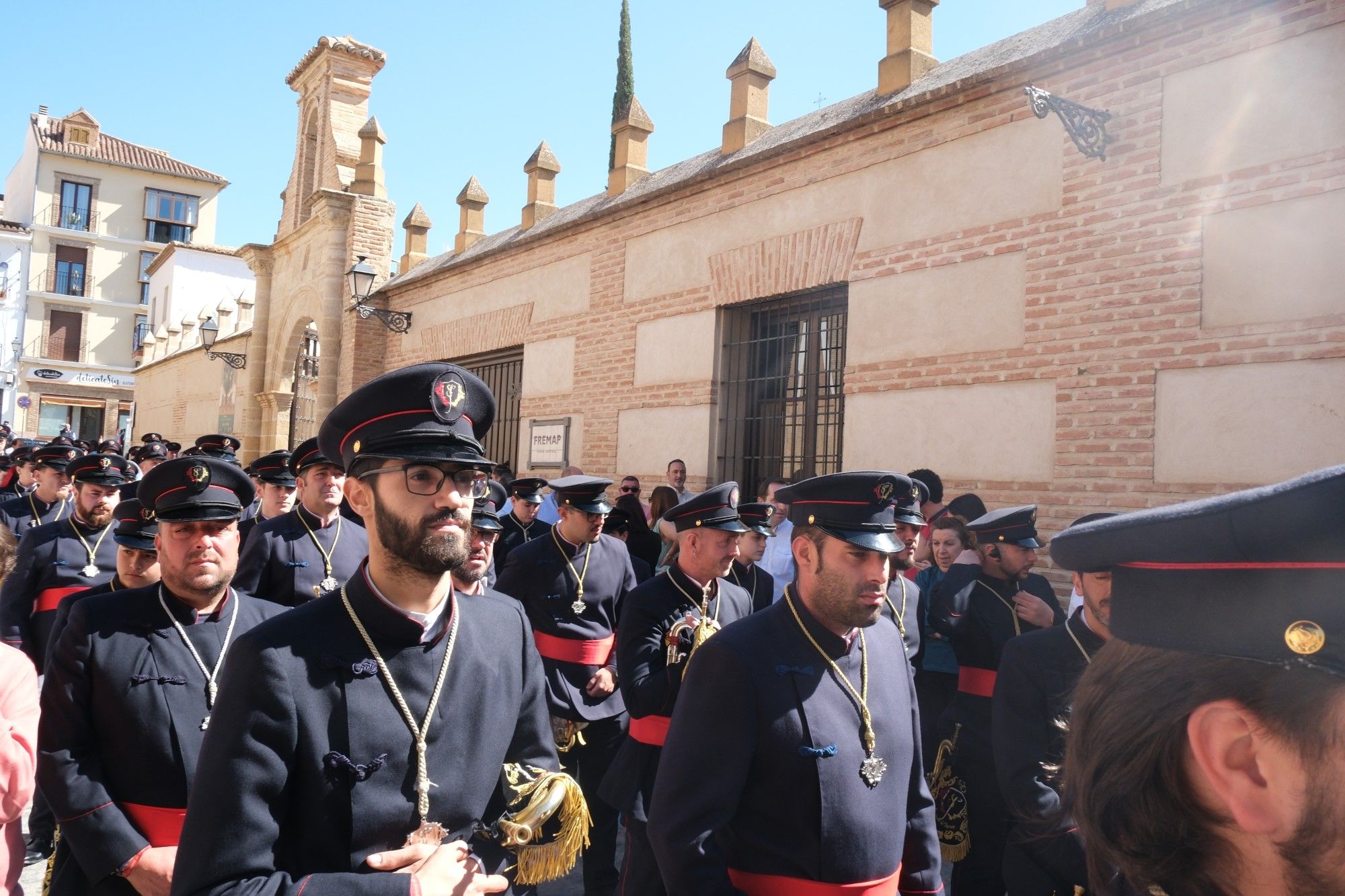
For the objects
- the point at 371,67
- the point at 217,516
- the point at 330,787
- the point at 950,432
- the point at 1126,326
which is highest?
the point at 371,67

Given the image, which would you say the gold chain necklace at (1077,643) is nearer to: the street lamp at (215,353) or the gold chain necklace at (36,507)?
the gold chain necklace at (36,507)

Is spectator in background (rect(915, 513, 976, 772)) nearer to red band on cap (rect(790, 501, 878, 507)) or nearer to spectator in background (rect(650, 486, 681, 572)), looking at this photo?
red band on cap (rect(790, 501, 878, 507))

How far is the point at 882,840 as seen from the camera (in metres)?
2.65

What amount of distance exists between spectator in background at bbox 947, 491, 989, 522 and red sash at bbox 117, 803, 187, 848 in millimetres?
5333

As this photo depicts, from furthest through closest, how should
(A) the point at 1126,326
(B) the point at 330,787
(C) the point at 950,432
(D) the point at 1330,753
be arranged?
(C) the point at 950,432 → (A) the point at 1126,326 → (B) the point at 330,787 → (D) the point at 1330,753

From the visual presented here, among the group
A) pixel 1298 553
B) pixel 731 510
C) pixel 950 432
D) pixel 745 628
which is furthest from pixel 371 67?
pixel 1298 553

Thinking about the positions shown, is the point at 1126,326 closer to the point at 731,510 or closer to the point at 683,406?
the point at 731,510

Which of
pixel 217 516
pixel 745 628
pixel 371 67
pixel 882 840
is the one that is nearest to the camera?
pixel 882 840

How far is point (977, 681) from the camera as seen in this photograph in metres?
4.90

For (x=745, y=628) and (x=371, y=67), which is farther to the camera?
(x=371, y=67)

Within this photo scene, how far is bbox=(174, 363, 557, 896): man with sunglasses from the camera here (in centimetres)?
180

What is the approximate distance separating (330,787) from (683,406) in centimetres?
853

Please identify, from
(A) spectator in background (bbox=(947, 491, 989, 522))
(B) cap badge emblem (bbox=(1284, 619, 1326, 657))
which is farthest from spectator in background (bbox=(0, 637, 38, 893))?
(A) spectator in background (bbox=(947, 491, 989, 522))

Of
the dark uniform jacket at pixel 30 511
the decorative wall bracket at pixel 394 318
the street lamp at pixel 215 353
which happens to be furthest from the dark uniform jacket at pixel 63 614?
the street lamp at pixel 215 353
